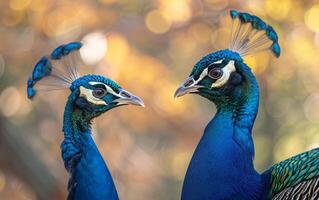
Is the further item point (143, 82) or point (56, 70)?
point (143, 82)

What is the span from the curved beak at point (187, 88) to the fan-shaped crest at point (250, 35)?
28 centimetres

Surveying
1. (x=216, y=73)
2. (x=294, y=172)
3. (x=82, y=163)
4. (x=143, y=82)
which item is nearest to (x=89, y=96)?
(x=82, y=163)

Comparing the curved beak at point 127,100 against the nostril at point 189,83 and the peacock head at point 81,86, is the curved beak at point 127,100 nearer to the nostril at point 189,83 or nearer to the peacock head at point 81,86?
the peacock head at point 81,86

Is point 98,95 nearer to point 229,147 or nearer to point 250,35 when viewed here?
point 229,147

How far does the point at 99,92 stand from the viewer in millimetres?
3184

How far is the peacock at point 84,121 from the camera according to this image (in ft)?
10.3

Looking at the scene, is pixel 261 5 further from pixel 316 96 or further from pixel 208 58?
pixel 208 58

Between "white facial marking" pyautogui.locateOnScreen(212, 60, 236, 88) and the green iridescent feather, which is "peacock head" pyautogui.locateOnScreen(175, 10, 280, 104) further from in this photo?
the green iridescent feather

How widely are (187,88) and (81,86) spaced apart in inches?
16.9

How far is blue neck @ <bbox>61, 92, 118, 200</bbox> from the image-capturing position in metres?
3.12

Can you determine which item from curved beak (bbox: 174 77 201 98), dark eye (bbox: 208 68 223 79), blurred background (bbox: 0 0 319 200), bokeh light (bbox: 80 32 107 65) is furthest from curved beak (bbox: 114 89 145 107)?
bokeh light (bbox: 80 32 107 65)

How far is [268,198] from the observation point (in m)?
3.11

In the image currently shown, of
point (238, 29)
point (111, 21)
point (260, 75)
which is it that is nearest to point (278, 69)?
point (260, 75)

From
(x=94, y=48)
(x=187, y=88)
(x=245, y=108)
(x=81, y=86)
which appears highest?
(x=94, y=48)
